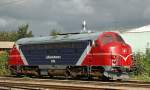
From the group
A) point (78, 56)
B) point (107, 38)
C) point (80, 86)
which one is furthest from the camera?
point (78, 56)

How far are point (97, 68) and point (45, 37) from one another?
20.8ft

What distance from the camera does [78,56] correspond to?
26625mm

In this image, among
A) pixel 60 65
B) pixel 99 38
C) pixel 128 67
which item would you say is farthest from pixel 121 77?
pixel 60 65

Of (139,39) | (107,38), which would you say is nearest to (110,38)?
(107,38)

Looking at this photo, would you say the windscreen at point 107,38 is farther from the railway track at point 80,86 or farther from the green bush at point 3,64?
the green bush at point 3,64

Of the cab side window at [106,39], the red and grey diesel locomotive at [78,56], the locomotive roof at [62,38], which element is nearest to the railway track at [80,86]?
the red and grey diesel locomotive at [78,56]

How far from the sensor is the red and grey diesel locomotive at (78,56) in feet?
83.2

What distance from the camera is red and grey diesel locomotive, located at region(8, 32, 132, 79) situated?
25359 millimetres

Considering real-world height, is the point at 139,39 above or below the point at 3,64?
above

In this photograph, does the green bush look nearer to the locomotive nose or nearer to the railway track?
the locomotive nose

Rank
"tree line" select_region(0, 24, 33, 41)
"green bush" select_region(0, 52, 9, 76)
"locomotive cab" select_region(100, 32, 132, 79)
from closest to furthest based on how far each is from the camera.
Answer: "locomotive cab" select_region(100, 32, 132, 79)
"green bush" select_region(0, 52, 9, 76)
"tree line" select_region(0, 24, 33, 41)

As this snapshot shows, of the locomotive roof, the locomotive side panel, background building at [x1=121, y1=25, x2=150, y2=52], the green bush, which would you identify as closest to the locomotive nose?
the locomotive roof

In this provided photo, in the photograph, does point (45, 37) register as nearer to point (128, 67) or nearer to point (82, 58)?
point (82, 58)

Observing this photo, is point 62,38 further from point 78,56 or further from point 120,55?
point 120,55
